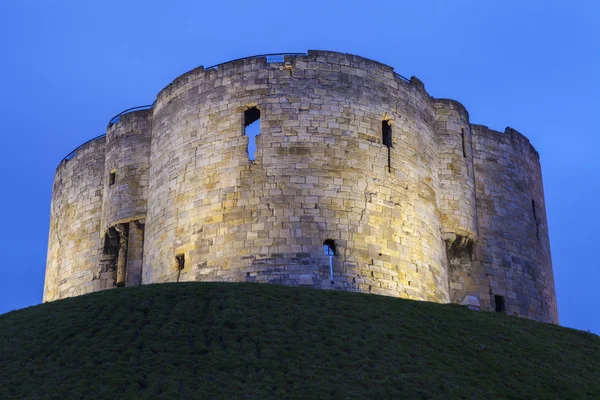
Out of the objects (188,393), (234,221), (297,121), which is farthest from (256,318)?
(297,121)

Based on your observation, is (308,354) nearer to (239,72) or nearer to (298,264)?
(298,264)

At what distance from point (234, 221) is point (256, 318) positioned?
6.29 meters

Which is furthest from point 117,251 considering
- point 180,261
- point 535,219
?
point 535,219

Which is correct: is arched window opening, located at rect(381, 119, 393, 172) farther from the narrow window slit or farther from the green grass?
the narrow window slit

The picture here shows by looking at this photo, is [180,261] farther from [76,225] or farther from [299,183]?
[76,225]

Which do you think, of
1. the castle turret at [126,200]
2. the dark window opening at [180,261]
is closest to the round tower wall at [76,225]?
the castle turret at [126,200]

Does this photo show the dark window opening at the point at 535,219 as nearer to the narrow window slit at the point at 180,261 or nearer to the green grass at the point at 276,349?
the green grass at the point at 276,349

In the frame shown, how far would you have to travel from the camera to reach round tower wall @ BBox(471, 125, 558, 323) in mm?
34375

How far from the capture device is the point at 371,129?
30891 mm

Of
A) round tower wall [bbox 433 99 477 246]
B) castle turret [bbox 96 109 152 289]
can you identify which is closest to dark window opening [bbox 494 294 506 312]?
round tower wall [bbox 433 99 477 246]

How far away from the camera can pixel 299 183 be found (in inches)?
1164

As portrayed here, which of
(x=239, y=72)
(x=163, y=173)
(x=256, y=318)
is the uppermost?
(x=239, y=72)

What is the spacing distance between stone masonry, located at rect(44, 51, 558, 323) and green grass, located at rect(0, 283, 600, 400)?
3.08 meters

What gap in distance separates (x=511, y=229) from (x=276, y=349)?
15.7 metres
